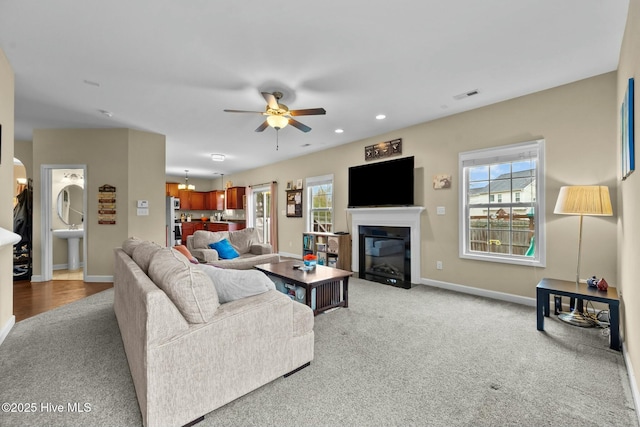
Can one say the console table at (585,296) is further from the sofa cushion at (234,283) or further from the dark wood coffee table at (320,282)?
the sofa cushion at (234,283)

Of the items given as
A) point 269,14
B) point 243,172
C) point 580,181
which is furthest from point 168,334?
point 243,172

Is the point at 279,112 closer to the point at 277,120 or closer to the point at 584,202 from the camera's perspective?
the point at 277,120

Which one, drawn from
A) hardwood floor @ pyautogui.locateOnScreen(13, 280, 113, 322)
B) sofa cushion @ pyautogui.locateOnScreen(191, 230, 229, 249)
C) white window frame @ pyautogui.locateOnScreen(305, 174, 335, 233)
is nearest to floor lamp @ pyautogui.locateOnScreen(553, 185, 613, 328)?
white window frame @ pyautogui.locateOnScreen(305, 174, 335, 233)

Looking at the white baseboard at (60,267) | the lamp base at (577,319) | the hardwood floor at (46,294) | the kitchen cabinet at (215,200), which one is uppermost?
the kitchen cabinet at (215,200)

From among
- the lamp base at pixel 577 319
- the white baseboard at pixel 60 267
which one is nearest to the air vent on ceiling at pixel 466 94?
the lamp base at pixel 577 319

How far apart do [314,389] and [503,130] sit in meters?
3.89

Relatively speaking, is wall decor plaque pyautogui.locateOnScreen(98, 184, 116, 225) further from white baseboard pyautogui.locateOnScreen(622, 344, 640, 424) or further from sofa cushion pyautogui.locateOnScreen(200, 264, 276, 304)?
white baseboard pyautogui.locateOnScreen(622, 344, 640, 424)

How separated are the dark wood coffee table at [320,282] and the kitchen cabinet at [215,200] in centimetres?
743

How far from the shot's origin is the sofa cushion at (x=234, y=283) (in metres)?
1.95

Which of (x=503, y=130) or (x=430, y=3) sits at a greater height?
(x=430, y=3)

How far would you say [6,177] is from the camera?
2750 millimetres

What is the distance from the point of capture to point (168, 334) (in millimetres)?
1518

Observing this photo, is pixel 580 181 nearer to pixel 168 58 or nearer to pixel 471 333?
pixel 471 333

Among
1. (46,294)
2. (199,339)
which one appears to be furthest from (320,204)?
(199,339)
